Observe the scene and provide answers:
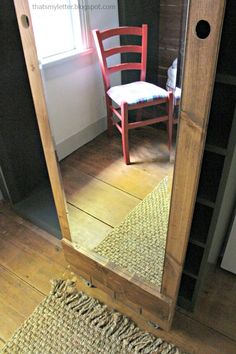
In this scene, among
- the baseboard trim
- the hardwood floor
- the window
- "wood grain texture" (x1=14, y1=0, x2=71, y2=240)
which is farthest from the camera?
the baseboard trim

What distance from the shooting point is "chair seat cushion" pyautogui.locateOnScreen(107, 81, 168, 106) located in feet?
3.68

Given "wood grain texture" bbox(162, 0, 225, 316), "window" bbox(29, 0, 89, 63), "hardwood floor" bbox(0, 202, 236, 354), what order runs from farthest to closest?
"hardwood floor" bbox(0, 202, 236, 354), "window" bbox(29, 0, 89, 63), "wood grain texture" bbox(162, 0, 225, 316)

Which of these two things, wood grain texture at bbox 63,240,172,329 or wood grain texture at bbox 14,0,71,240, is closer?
wood grain texture at bbox 14,0,71,240

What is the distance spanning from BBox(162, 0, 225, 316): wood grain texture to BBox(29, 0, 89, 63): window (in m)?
0.47

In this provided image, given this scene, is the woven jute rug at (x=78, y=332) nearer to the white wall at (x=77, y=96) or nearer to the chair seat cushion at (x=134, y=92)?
the white wall at (x=77, y=96)

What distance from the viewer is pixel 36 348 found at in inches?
42.1

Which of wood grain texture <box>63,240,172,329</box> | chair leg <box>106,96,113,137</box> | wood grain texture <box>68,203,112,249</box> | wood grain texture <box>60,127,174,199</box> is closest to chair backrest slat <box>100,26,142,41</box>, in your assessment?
chair leg <box>106,96,113,137</box>

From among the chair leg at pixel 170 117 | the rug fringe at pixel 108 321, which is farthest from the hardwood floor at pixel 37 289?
the chair leg at pixel 170 117

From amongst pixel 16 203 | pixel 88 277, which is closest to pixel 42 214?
pixel 16 203

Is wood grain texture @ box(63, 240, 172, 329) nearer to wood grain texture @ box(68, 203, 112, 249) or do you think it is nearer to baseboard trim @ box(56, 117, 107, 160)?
wood grain texture @ box(68, 203, 112, 249)

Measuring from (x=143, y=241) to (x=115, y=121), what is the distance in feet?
1.68

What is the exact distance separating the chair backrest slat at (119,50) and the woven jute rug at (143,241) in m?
0.43

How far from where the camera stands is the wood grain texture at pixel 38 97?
727 mm

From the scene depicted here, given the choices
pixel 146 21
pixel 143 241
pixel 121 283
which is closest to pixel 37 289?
pixel 121 283
